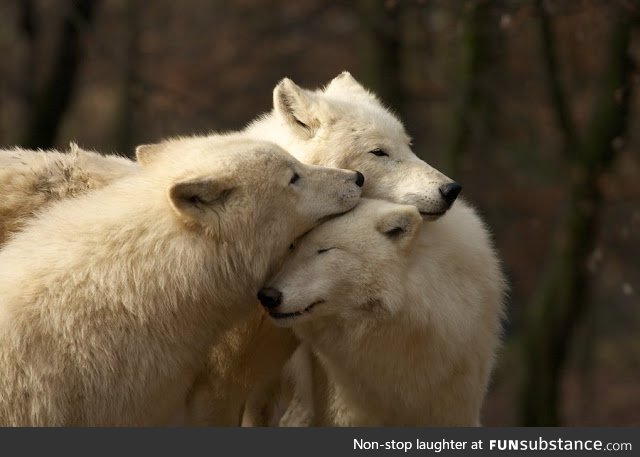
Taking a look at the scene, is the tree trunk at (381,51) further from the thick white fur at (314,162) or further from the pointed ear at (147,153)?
the pointed ear at (147,153)

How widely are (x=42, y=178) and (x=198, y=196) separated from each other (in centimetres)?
174

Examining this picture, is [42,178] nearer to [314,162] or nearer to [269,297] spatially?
[314,162]

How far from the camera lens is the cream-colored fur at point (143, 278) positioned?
591 cm

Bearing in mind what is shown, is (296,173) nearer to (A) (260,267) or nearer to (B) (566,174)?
(A) (260,267)

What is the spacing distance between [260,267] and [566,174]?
28.6 ft

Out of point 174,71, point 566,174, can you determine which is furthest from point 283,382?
point 174,71

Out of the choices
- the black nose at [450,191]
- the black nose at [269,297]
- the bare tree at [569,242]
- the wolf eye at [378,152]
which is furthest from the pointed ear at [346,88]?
the bare tree at [569,242]

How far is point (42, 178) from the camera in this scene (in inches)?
283

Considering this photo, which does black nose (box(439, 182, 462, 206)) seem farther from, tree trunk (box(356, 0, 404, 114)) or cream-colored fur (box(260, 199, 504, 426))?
tree trunk (box(356, 0, 404, 114))

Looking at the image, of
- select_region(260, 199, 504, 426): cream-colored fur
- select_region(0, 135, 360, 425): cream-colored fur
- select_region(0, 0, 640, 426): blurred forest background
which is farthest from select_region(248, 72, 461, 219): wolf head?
select_region(0, 0, 640, 426): blurred forest background

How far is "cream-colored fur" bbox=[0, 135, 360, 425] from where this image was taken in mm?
5910

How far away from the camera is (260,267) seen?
6125mm

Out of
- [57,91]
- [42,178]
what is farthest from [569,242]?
[42,178]

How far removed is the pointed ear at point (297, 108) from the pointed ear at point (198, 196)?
119cm
